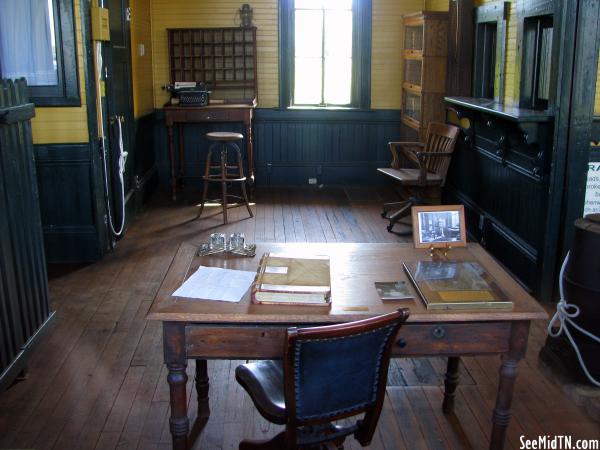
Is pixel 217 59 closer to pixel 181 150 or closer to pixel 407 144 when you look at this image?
pixel 181 150

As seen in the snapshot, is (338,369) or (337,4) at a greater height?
(337,4)

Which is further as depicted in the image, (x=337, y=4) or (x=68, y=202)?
(x=337, y=4)

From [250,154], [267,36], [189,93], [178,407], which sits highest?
[267,36]

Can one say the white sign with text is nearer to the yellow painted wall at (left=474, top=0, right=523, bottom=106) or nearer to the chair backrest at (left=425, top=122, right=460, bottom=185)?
the yellow painted wall at (left=474, top=0, right=523, bottom=106)

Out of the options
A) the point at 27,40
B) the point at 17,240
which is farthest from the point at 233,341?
the point at 27,40

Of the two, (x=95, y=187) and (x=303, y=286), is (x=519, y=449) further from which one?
(x=95, y=187)

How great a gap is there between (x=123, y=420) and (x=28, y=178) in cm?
136

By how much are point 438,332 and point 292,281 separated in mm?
556

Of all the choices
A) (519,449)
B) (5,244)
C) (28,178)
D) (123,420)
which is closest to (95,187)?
(28,178)

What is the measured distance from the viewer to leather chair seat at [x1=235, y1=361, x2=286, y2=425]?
7.48 ft

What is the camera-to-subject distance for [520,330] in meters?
2.39

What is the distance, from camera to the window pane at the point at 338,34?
8180mm

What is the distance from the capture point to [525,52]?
509 centimetres

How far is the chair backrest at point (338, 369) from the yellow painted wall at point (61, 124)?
3744 millimetres
